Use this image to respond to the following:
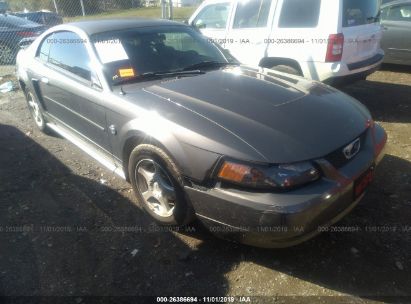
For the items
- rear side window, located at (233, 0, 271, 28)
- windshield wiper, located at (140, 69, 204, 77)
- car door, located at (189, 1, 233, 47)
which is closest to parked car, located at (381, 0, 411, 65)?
rear side window, located at (233, 0, 271, 28)

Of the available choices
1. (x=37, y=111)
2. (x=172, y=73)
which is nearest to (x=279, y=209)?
(x=172, y=73)

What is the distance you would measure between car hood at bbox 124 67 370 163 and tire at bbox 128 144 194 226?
43 centimetres

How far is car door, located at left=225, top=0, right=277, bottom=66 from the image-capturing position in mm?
5363

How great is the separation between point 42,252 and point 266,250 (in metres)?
1.79

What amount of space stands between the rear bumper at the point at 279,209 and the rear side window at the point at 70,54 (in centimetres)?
180

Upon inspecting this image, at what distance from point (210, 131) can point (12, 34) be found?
10114 mm

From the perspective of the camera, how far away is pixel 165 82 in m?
3.15

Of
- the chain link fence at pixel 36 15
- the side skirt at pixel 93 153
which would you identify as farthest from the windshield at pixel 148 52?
the chain link fence at pixel 36 15

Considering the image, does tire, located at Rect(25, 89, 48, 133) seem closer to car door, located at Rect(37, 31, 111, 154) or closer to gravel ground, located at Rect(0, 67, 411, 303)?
car door, located at Rect(37, 31, 111, 154)

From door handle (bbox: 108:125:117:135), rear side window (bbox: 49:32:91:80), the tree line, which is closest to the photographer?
door handle (bbox: 108:125:117:135)

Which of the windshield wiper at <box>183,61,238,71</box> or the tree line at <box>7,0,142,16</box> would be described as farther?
the tree line at <box>7,0,142,16</box>

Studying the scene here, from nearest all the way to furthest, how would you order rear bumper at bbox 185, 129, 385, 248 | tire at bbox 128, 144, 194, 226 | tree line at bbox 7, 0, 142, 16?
rear bumper at bbox 185, 129, 385, 248
tire at bbox 128, 144, 194, 226
tree line at bbox 7, 0, 142, 16

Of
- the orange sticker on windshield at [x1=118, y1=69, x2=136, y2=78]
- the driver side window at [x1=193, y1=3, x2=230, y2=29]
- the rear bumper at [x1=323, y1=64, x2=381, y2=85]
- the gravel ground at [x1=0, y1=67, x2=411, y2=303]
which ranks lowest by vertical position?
the gravel ground at [x1=0, y1=67, x2=411, y2=303]

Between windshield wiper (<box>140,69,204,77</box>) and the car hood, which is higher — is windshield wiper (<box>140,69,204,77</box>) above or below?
above
